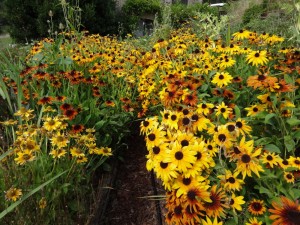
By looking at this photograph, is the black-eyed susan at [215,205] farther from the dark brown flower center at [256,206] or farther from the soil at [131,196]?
the soil at [131,196]

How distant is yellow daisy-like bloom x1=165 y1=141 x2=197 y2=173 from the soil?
88 centimetres

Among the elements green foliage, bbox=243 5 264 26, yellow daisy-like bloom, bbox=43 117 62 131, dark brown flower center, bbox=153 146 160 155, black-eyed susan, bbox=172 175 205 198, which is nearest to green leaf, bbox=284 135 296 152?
black-eyed susan, bbox=172 175 205 198

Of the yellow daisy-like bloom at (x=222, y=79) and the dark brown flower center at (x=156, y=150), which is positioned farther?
the yellow daisy-like bloom at (x=222, y=79)

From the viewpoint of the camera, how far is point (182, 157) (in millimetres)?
1312

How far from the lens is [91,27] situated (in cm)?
936

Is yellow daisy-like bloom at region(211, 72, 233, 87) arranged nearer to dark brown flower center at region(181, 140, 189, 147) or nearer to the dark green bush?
dark brown flower center at region(181, 140, 189, 147)

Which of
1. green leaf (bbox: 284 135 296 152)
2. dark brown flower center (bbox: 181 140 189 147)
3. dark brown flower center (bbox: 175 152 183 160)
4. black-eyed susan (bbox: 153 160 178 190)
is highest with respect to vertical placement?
dark brown flower center (bbox: 181 140 189 147)

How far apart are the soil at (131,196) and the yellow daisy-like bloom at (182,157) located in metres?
0.88

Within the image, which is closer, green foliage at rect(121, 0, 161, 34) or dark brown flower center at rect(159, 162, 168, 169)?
dark brown flower center at rect(159, 162, 168, 169)

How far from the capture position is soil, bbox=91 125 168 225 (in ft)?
7.18

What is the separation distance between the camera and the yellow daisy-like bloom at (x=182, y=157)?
4.25 ft

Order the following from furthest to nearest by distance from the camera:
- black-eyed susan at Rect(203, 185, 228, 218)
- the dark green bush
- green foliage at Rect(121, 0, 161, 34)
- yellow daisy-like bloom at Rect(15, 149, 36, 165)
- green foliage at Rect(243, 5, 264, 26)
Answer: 1. green foliage at Rect(121, 0, 161, 34)
2. green foliage at Rect(243, 5, 264, 26)
3. the dark green bush
4. yellow daisy-like bloom at Rect(15, 149, 36, 165)
5. black-eyed susan at Rect(203, 185, 228, 218)

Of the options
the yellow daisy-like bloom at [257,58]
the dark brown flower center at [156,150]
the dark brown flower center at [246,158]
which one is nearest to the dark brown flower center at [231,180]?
the dark brown flower center at [246,158]

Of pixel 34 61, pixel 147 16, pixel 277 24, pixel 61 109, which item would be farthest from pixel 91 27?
pixel 61 109
